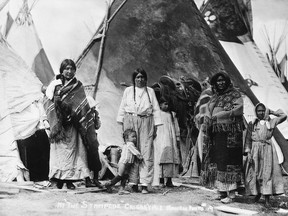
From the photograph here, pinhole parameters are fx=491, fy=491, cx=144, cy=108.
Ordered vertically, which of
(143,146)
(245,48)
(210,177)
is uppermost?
(245,48)

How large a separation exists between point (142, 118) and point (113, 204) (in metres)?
0.82

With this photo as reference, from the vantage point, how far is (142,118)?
4.13 meters

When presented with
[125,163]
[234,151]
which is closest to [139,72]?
[125,163]

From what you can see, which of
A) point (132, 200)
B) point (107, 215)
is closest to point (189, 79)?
point (132, 200)

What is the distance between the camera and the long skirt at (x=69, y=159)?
3938 millimetres

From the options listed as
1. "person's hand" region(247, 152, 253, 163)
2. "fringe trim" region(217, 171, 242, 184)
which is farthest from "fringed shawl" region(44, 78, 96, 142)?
"person's hand" region(247, 152, 253, 163)

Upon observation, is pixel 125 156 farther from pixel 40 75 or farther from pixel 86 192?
pixel 40 75

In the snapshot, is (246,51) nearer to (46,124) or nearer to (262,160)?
(262,160)

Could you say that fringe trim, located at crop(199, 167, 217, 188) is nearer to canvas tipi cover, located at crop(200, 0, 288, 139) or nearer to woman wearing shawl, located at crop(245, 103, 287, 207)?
woman wearing shawl, located at crop(245, 103, 287, 207)

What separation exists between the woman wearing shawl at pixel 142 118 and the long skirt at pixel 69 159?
0.39m

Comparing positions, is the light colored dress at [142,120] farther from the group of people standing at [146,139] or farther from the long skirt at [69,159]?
the long skirt at [69,159]

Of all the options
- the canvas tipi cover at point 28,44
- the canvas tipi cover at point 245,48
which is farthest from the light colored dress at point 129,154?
the canvas tipi cover at point 245,48

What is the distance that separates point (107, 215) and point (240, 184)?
1099mm

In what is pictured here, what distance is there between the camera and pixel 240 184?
386 cm
